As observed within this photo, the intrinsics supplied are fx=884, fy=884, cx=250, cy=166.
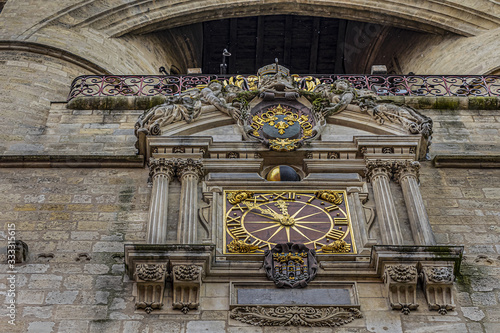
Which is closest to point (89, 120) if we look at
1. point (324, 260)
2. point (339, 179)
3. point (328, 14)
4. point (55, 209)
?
point (55, 209)

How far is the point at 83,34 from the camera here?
15.1 metres

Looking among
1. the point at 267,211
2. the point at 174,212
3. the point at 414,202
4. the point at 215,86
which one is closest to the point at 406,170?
the point at 414,202

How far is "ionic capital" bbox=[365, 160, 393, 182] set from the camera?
9.91 meters

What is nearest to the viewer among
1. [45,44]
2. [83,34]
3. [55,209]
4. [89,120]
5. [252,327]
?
[252,327]

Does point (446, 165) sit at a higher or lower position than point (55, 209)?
higher

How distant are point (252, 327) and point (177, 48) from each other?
10819 millimetres

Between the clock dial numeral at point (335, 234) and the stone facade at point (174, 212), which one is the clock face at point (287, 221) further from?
the stone facade at point (174, 212)

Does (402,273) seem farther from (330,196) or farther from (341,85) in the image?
(341,85)

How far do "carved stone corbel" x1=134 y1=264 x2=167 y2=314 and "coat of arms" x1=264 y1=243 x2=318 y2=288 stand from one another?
1.03 metres

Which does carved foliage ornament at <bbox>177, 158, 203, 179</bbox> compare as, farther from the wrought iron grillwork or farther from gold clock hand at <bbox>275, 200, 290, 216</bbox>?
the wrought iron grillwork

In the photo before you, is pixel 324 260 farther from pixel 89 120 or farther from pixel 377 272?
pixel 89 120

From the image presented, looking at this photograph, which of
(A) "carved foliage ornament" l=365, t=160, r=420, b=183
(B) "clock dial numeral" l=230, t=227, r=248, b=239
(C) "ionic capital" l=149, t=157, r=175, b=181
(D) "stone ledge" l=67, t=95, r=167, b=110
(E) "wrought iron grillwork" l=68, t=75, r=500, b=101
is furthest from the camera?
(E) "wrought iron grillwork" l=68, t=75, r=500, b=101

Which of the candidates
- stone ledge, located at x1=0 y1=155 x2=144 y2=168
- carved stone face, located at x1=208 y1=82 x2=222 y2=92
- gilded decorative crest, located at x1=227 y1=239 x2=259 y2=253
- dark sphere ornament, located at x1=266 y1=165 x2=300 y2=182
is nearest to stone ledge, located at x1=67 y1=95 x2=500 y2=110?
carved stone face, located at x1=208 y1=82 x2=222 y2=92

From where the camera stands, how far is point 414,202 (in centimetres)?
944
